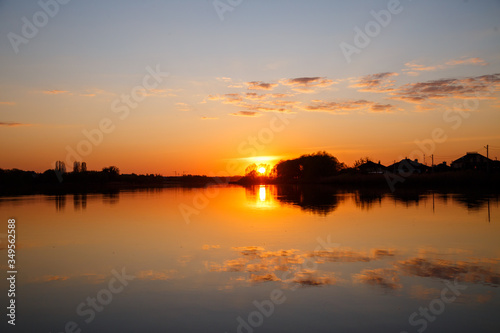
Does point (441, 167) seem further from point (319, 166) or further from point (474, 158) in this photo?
point (319, 166)

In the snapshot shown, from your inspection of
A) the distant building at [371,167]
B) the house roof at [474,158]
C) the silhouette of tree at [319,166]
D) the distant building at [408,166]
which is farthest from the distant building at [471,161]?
the silhouette of tree at [319,166]

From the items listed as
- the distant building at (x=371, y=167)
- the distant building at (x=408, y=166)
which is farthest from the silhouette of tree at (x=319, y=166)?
the distant building at (x=408, y=166)

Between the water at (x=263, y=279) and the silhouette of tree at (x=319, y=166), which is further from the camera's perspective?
the silhouette of tree at (x=319, y=166)

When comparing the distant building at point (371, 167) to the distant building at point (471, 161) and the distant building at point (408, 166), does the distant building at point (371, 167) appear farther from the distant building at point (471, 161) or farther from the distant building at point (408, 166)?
the distant building at point (471, 161)

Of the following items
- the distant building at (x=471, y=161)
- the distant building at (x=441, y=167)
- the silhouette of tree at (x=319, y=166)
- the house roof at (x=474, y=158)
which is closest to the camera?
the distant building at (x=471, y=161)

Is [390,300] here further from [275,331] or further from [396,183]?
[396,183]

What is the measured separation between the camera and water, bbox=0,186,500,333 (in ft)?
23.3

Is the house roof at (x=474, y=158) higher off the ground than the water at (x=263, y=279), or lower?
higher

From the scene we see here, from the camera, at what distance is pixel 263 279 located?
9.57m

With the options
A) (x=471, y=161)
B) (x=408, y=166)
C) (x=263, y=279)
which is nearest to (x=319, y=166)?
(x=408, y=166)

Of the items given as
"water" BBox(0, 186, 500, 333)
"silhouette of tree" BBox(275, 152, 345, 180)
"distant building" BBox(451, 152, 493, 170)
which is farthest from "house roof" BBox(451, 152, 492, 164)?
"water" BBox(0, 186, 500, 333)

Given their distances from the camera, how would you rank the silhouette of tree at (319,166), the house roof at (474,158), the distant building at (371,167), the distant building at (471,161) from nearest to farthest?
the distant building at (471,161), the house roof at (474,158), the silhouette of tree at (319,166), the distant building at (371,167)

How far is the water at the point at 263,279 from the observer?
7102 mm

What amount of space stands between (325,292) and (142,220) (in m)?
15.9
